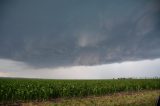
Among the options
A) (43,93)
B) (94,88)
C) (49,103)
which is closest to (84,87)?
(94,88)

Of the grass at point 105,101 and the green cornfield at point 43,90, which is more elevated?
the green cornfield at point 43,90

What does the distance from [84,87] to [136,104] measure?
705 centimetres

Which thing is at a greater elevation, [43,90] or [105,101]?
[43,90]

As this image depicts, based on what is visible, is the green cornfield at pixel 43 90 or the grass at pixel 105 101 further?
the green cornfield at pixel 43 90

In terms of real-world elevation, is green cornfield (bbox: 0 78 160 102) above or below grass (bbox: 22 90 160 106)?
above

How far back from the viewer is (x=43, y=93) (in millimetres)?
30094

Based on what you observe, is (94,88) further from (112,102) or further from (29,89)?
(29,89)

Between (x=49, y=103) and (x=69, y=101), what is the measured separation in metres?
2.75

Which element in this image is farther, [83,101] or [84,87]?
[84,87]

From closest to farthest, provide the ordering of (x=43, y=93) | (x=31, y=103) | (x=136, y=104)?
(x=31, y=103) → (x=43, y=93) → (x=136, y=104)

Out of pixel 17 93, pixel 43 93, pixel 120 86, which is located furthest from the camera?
pixel 120 86

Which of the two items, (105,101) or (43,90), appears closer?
(43,90)

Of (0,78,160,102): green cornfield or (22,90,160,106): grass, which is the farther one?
(0,78,160,102): green cornfield

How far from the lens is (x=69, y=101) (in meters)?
28.5
